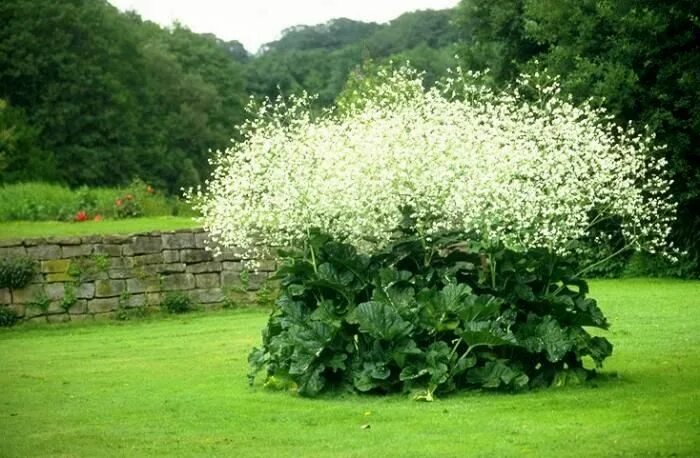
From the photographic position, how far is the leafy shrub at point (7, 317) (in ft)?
67.5

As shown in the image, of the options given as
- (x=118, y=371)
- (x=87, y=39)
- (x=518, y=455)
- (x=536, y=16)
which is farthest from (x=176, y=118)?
(x=518, y=455)

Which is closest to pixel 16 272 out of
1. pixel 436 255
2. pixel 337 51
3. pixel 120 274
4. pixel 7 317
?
pixel 7 317

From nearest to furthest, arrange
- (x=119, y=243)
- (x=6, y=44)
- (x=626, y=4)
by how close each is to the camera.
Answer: (x=119, y=243)
(x=626, y=4)
(x=6, y=44)

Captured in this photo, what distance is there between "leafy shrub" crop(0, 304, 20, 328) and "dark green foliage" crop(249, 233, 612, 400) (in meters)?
9.26

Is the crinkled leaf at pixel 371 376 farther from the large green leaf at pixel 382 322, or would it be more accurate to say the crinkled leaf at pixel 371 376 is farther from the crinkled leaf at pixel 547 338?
the crinkled leaf at pixel 547 338

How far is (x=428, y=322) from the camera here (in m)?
11.6

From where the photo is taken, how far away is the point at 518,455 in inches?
352

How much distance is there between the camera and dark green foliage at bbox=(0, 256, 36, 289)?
20516 mm

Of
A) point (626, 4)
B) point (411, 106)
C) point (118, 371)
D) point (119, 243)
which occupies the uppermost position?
point (626, 4)

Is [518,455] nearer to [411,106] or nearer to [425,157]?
[425,157]

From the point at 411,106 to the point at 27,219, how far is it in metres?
15.2

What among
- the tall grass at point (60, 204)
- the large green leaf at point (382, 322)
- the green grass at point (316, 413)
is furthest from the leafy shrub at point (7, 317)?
the large green leaf at point (382, 322)

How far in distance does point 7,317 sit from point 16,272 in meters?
0.74

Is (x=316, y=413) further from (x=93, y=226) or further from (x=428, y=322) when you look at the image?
(x=93, y=226)
